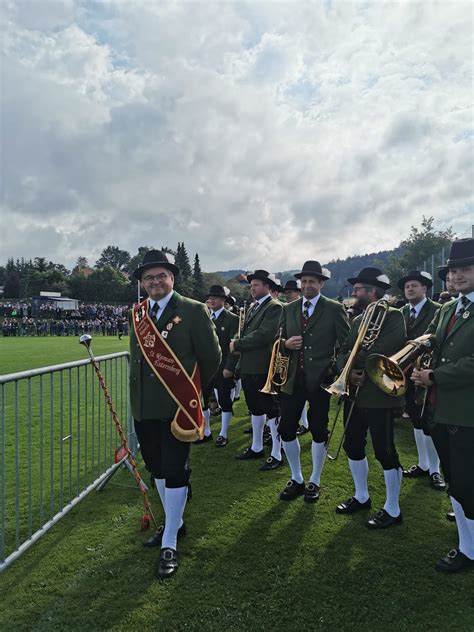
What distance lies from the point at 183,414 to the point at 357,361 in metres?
1.77

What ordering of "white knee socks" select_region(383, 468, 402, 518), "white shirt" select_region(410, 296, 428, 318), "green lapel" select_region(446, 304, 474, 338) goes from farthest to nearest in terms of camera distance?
1. "white shirt" select_region(410, 296, 428, 318)
2. "white knee socks" select_region(383, 468, 402, 518)
3. "green lapel" select_region(446, 304, 474, 338)

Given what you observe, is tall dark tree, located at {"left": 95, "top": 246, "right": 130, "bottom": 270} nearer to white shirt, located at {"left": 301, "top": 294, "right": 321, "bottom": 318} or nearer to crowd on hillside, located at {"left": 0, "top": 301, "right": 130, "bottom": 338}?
crowd on hillside, located at {"left": 0, "top": 301, "right": 130, "bottom": 338}

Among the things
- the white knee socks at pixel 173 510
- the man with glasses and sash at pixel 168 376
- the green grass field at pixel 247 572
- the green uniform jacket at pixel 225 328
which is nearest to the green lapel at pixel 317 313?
the man with glasses and sash at pixel 168 376

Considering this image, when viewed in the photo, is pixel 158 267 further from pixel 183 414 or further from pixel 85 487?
pixel 85 487

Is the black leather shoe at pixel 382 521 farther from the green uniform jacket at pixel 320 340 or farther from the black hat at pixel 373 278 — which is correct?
the black hat at pixel 373 278

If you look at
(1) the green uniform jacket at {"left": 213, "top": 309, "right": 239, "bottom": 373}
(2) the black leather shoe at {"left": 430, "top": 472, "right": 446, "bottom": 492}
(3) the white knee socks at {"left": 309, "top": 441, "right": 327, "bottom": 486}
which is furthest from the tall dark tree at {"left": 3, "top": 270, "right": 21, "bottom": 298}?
(2) the black leather shoe at {"left": 430, "top": 472, "right": 446, "bottom": 492}

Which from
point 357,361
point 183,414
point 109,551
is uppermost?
point 357,361

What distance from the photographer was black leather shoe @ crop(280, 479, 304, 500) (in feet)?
17.0

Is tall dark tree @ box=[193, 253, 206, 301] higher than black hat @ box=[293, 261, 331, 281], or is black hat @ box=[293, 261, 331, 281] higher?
tall dark tree @ box=[193, 253, 206, 301]

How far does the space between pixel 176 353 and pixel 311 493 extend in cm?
242

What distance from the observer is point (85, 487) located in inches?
206

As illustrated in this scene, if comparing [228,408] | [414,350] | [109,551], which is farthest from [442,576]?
[228,408]

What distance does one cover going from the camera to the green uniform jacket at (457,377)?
3521 mm

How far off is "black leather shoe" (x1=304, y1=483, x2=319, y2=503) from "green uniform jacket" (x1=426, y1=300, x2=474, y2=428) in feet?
6.48
